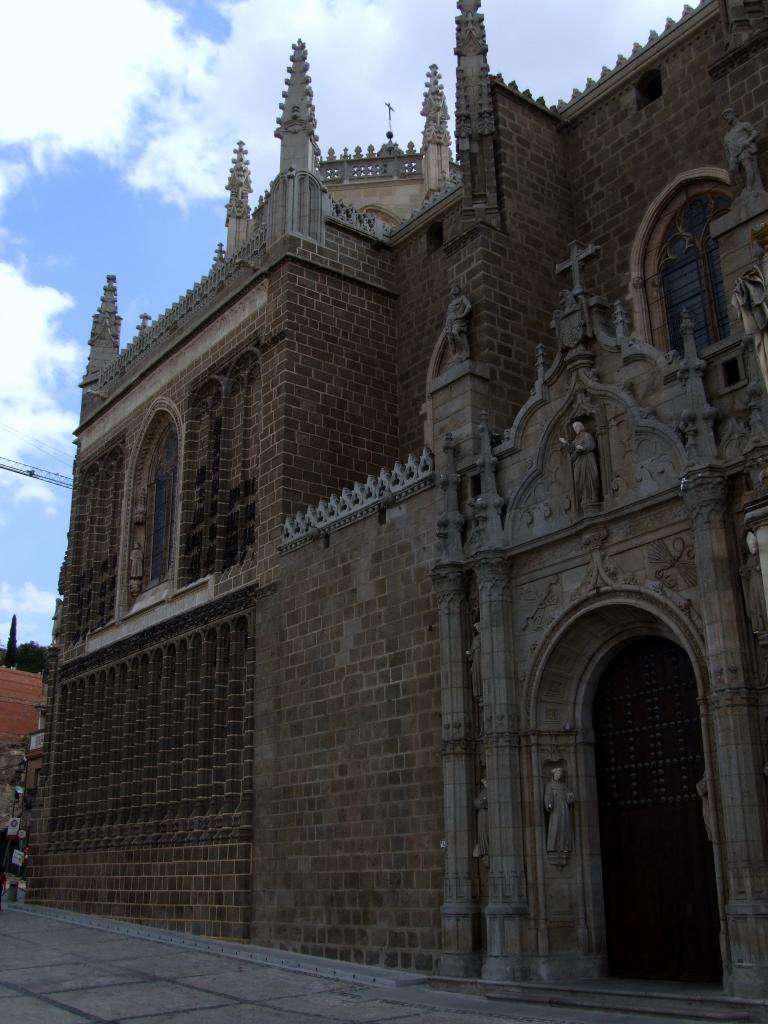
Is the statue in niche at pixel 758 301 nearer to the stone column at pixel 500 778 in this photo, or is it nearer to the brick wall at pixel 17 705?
the stone column at pixel 500 778

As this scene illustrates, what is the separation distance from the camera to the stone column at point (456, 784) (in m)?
13.3

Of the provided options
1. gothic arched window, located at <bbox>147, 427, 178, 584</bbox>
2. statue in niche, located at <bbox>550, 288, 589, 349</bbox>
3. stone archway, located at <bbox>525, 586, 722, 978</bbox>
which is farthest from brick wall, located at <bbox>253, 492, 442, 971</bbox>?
gothic arched window, located at <bbox>147, 427, 178, 584</bbox>

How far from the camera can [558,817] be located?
42.7ft

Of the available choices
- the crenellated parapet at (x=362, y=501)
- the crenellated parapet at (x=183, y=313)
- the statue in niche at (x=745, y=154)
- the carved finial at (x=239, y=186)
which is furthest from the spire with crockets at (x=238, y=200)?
the statue in niche at (x=745, y=154)

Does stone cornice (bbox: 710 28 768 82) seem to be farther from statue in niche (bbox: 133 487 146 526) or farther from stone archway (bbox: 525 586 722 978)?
statue in niche (bbox: 133 487 146 526)

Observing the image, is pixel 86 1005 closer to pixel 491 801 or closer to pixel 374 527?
pixel 491 801

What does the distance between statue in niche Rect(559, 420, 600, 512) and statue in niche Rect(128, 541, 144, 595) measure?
14.2m

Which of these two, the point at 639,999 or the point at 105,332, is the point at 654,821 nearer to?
the point at 639,999

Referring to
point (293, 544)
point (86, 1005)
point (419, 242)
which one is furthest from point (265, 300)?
point (86, 1005)


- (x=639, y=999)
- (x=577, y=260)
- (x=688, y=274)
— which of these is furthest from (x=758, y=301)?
(x=639, y=999)

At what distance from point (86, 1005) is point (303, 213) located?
15.2 meters

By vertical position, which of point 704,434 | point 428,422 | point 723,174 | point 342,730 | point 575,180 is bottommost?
point 342,730

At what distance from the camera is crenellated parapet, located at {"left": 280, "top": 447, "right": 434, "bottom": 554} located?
1619 centimetres

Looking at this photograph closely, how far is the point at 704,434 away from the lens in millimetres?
11789
